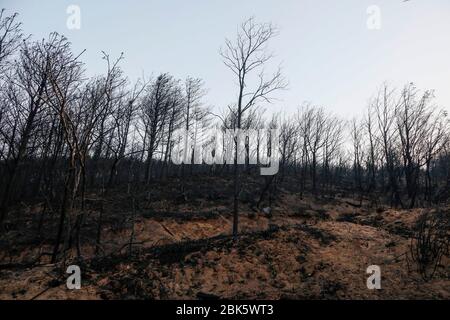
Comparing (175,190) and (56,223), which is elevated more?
(175,190)

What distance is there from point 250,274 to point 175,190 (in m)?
18.3

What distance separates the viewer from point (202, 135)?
37781 millimetres

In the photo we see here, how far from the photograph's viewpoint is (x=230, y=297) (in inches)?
338

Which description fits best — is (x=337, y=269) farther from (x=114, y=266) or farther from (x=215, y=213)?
(x=215, y=213)

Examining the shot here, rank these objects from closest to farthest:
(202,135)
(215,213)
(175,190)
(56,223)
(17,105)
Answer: (17,105) < (56,223) < (215,213) < (175,190) < (202,135)

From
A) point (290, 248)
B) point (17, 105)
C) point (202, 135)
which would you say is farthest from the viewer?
point (202, 135)

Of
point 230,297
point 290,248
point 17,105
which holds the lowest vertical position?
point 230,297
